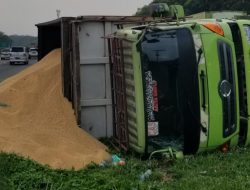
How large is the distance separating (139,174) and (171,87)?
57.7 inches

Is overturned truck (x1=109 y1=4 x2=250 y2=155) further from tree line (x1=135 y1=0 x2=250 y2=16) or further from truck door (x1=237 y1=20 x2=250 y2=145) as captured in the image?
tree line (x1=135 y1=0 x2=250 y2=16)

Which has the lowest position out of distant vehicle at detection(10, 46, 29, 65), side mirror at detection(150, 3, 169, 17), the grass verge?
distant vehicle at detection(10, 46, 29, 65)

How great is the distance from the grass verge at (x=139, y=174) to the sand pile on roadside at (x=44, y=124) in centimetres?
45

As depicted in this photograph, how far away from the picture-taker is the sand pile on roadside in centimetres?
746

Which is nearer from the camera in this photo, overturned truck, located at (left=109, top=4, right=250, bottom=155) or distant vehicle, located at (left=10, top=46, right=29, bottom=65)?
overturned truck, located at (left=109, top=4, right=250, bottom=155)

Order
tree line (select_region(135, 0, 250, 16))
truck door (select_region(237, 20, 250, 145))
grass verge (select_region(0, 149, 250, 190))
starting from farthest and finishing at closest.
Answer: tree line (select_region(135, 0, 250, 16)) < truck door (select_region(237, 20, 250, 145)) < grass verge (select_region(0, 149, 250, 190))

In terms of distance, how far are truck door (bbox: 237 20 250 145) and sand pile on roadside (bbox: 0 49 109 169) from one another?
2106mm

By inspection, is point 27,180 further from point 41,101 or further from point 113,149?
point 41,101

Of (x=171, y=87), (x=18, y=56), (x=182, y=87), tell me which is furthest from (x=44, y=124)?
(x=18, y=56)

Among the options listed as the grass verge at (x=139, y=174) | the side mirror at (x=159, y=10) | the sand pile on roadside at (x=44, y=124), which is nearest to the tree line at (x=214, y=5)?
the side mirror at (x=159, y=10)

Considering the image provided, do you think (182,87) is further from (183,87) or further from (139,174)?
(139,174)

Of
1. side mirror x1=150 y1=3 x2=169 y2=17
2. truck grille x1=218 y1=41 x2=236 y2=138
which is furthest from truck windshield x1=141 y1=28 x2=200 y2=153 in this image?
side mirror x1=150 y1=3 x2=169 y2=17

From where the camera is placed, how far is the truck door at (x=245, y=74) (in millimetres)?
7625

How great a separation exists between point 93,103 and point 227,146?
253cm
